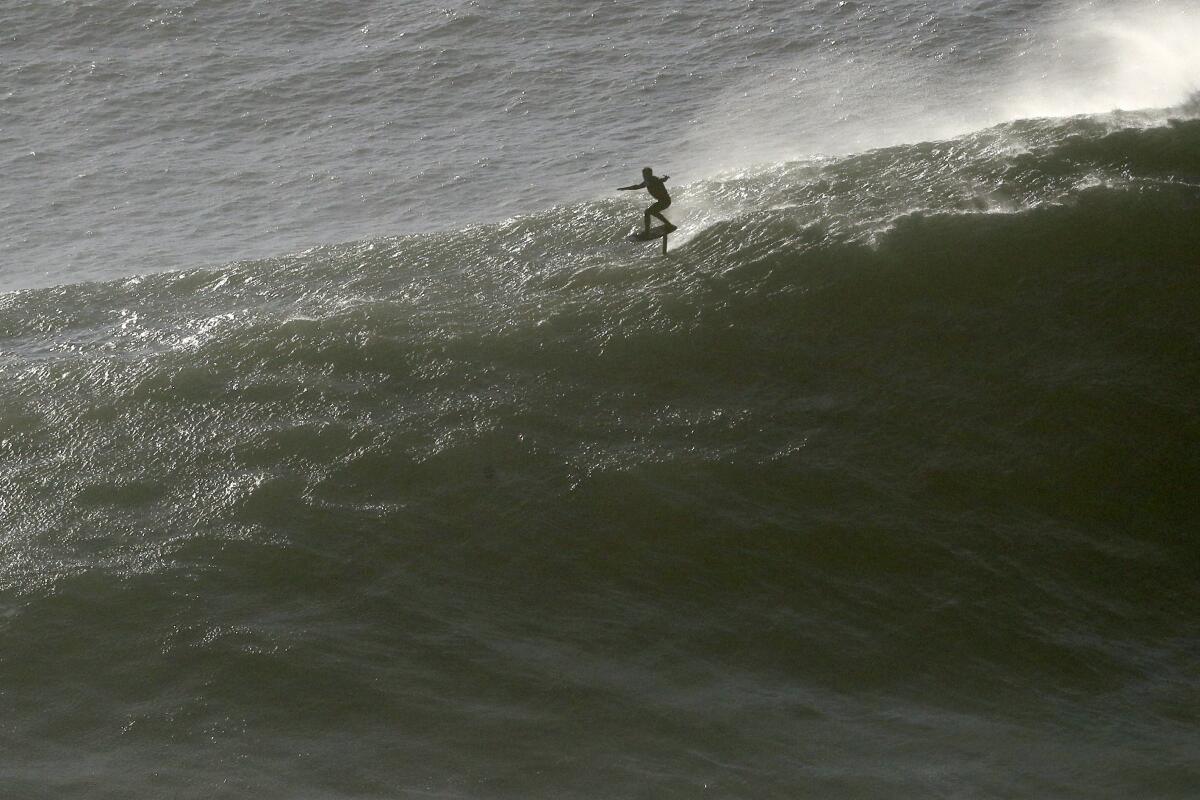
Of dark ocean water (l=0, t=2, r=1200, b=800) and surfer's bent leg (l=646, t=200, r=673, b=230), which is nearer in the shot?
dark ocean water (l=0, t=2, r=1200, b=800)

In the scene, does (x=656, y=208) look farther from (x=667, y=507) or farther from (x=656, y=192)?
(x=667, y=507)

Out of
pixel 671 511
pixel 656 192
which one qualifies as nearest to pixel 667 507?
pixel 671 511

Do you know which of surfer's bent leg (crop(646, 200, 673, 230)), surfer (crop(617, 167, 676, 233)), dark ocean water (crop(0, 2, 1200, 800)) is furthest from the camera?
surfer's bent leg (crop(646, 200, 673, 230))

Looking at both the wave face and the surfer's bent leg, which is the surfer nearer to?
the surfer's bent leg

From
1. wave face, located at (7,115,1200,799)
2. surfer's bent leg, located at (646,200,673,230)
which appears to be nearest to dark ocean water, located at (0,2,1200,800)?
wave face, located at (7,115,1200,799)

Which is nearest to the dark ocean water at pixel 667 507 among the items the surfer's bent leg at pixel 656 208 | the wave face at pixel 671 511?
the wave face at pixel 671 511

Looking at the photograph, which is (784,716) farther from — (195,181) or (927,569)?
(195,181)

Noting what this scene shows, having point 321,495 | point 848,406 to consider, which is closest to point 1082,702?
point 848,406
